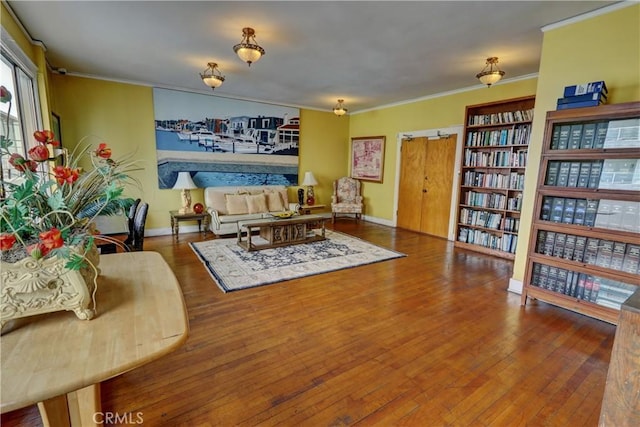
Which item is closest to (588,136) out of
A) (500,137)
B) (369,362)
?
(500,137)

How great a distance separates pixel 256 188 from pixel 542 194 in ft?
15.4

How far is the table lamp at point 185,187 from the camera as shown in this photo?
16.9 feet

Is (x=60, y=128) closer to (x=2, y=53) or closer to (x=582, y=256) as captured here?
(x=2, y=53)

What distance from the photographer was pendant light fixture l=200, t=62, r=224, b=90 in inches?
153

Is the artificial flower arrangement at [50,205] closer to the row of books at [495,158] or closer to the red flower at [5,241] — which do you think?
the red flower at [5,241]

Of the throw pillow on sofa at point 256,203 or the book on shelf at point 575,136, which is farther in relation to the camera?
the throw pillow on sofa at point 256,203

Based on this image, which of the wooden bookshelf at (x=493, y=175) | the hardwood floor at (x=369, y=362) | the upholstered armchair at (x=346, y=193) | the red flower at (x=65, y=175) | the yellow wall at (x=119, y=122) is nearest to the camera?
the red flower at (x=65, y=175)

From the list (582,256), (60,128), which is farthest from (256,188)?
(582,256)

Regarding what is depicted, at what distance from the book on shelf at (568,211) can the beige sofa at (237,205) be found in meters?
3.94

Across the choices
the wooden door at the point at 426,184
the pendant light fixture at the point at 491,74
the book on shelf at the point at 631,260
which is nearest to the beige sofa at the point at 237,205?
the wooden door at the point at 426,184

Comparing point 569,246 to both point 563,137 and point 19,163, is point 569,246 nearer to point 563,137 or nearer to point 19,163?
point 563,137

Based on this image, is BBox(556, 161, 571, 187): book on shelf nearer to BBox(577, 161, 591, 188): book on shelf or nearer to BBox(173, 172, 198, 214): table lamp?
BBox(577, 161, 591, 188): book on shelf

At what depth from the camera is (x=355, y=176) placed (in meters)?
7.39

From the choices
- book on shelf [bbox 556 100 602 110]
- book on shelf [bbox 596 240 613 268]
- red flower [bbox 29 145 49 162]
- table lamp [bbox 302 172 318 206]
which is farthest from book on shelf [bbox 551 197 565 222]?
table lamp [bbox 302 172 318 206]
